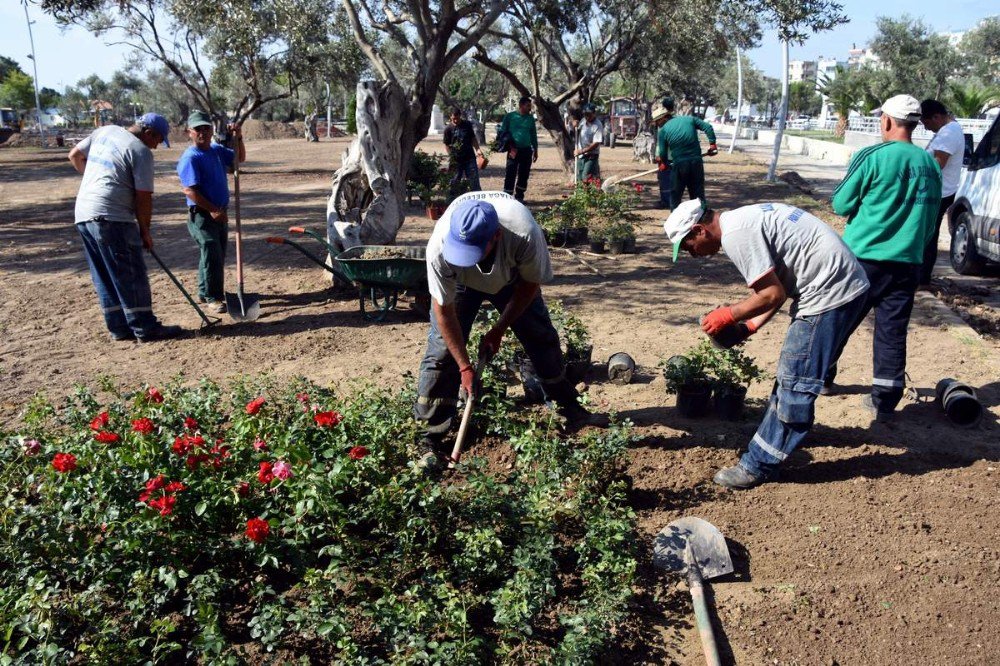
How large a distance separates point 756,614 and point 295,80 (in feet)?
75.9

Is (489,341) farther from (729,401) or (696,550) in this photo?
(729,401)

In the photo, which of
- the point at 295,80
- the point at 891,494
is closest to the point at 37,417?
the point at 891,494

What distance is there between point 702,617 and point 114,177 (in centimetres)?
550

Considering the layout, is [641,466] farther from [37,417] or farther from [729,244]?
[37,417]

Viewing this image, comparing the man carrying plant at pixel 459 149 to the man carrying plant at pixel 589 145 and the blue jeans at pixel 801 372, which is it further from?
the blue jeans at pixel 801 372

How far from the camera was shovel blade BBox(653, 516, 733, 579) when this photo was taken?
3.42m


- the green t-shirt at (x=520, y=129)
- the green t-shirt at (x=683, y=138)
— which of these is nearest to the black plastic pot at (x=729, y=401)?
the green t-shirt at (x=683, y=138)

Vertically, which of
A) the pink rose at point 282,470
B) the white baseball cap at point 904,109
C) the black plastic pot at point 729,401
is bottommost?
the black plastic pot at point 729,401

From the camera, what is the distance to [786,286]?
12.6ft

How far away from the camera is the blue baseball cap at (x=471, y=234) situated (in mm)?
3322

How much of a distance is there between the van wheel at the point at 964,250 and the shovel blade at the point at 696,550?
22.9 ft

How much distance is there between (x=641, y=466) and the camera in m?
4.32

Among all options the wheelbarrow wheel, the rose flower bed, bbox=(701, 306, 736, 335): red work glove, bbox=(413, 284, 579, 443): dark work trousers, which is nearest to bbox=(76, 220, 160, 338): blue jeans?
the wheelbarrow wheel

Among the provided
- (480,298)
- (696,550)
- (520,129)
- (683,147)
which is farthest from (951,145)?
(520,129)
